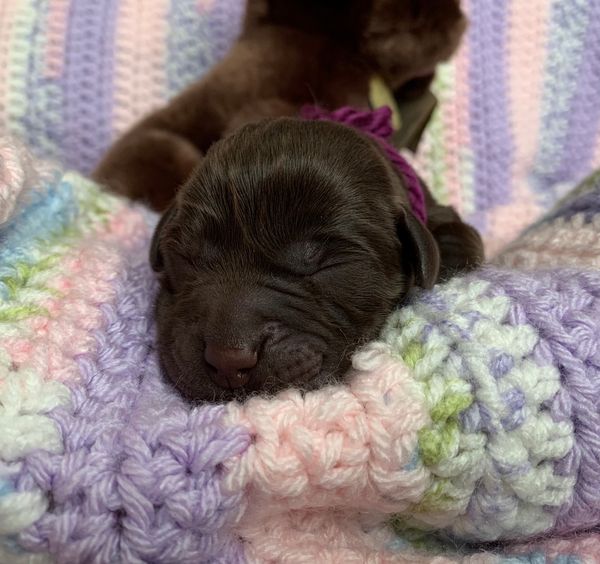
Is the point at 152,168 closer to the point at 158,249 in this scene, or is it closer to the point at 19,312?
the point at 158,249

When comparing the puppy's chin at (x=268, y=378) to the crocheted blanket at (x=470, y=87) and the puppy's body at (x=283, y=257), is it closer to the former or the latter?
the puppy's body at (x=283, y=257)

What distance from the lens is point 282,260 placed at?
47.4 inches

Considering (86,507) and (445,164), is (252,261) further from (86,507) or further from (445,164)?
(445,164)

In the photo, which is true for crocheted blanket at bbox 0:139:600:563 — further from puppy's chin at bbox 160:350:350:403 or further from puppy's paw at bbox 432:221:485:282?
puppy's paw at bbox 432:221:485:282

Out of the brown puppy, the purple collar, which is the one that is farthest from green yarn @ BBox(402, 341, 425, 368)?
the brown puppy

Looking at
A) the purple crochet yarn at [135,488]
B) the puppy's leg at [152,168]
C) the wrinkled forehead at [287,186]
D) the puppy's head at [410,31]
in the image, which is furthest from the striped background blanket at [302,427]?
the puppy's head at [410,31]

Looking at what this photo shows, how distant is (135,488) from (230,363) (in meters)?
0.25

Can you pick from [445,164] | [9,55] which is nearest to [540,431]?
[445,164]

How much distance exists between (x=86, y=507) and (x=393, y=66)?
4.72ft

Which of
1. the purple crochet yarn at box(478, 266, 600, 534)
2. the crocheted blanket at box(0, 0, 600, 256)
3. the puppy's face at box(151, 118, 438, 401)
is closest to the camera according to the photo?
the purple crochet yarn at box(478, 266, 600, 534)

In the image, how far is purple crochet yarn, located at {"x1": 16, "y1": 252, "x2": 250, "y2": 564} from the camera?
2.90ft

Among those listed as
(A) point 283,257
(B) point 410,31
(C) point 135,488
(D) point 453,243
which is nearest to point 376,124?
(D) point 453,243

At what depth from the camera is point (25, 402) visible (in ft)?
3.17

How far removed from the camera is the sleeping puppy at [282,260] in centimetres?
113
